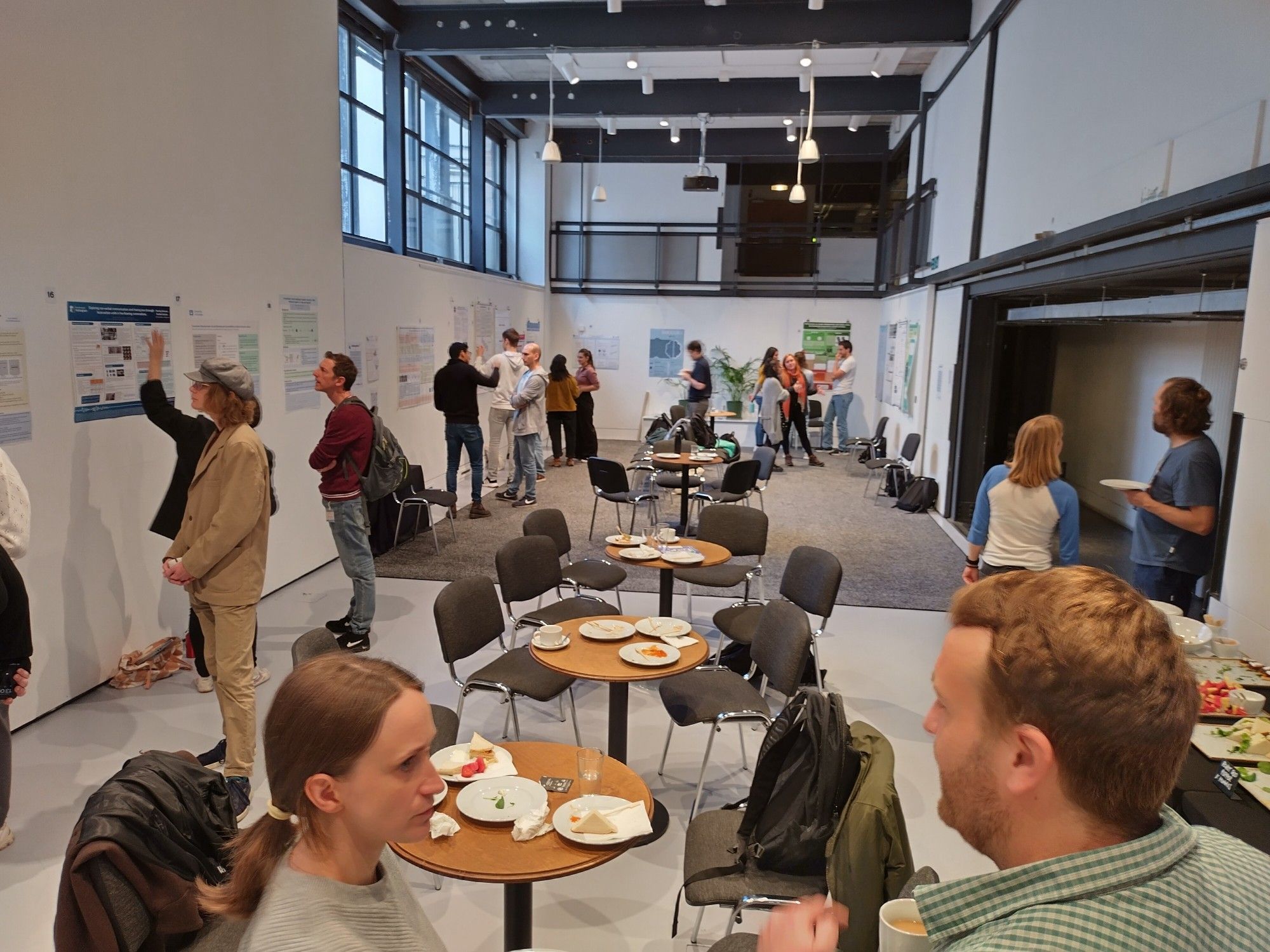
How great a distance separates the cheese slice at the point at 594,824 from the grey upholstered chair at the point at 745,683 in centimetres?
122

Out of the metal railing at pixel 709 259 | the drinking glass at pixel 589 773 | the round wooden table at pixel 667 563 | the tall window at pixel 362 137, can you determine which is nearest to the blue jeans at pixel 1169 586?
the round wooden table at pixel 667 563

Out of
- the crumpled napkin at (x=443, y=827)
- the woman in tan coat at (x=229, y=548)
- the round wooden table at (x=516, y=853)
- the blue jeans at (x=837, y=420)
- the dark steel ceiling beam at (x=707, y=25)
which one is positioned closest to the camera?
the round wooden table at (x=516, y=853)

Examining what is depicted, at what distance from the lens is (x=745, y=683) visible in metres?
3.86

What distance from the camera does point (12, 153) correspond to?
3885mm

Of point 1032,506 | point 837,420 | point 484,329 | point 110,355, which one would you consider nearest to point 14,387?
point 110,355

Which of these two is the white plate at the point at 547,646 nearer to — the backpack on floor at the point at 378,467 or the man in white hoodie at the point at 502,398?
the backpack on floor at the point at 378,467

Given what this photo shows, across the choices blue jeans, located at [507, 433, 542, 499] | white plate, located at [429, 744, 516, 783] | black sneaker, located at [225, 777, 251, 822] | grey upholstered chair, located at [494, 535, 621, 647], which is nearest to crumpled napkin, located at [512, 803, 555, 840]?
white plate, located at [429, 744, 516, 783]

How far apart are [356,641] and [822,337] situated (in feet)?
38.5

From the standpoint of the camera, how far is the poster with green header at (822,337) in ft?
49.8

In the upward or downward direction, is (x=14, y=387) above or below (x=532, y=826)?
above

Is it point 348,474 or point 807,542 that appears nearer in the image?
point 348,474

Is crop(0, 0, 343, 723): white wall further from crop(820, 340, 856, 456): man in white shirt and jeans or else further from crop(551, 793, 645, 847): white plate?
crop(820, 340, 856, 456): man in white shirt and jeans

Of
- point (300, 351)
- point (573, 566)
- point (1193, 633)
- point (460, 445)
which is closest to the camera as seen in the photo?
point (1193, 633)

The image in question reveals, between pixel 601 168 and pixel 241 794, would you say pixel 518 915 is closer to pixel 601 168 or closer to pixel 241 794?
pixel 241 794
